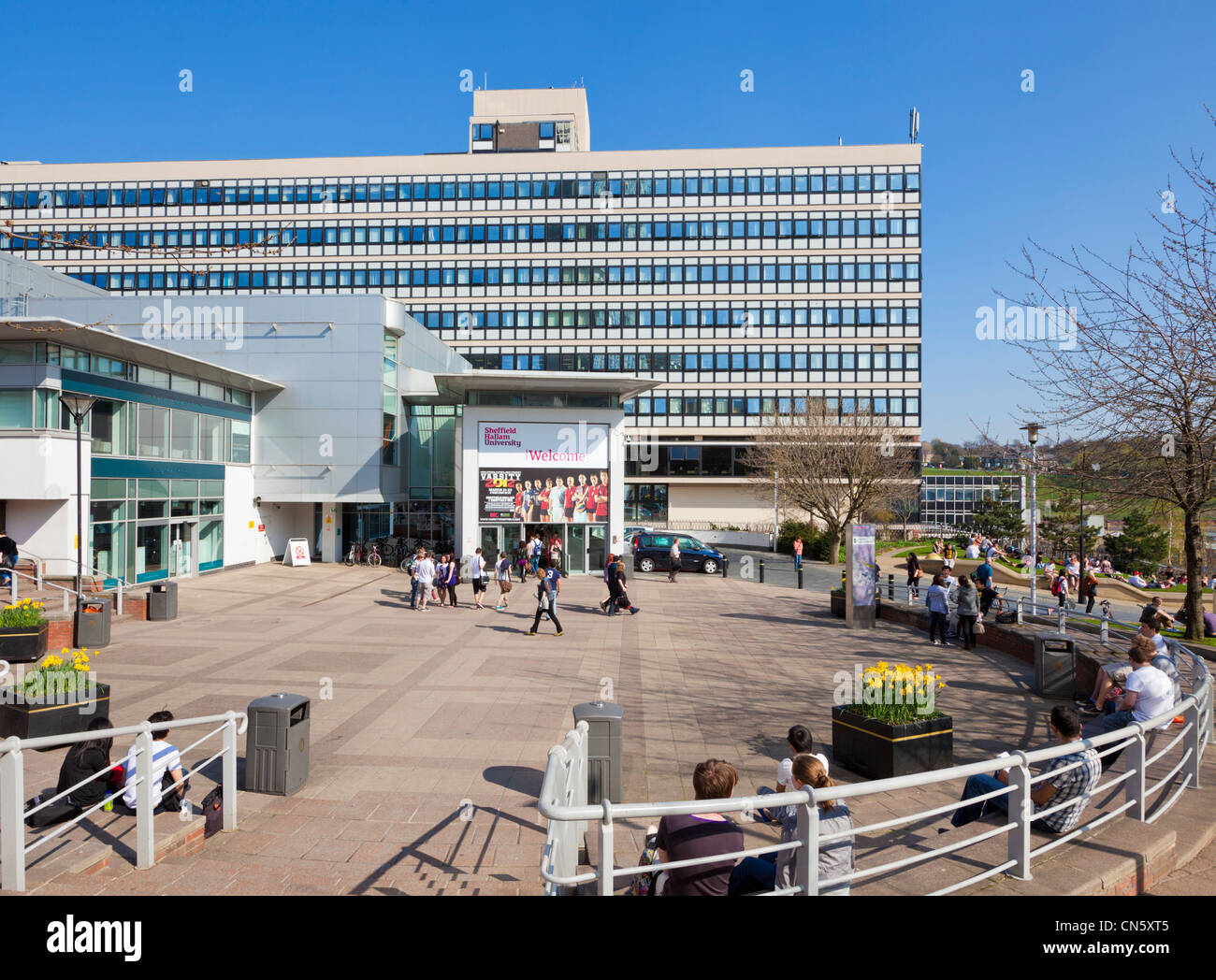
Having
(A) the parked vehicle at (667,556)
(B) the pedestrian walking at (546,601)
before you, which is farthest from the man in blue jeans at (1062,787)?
(A) the parked vehicle at (667,556)

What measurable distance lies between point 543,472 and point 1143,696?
2247 centimetres

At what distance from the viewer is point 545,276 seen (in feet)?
184

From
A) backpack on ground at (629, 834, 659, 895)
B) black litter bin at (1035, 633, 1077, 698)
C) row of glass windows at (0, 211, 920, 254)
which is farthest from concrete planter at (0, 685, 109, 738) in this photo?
row of glass windows at (0, 211, 920, 254)

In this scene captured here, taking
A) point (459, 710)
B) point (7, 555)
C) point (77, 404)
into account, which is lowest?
point (459, 710)

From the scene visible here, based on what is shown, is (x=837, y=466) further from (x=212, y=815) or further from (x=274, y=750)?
(x=212, y=815)

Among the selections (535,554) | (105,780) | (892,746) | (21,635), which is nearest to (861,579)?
(892,746)

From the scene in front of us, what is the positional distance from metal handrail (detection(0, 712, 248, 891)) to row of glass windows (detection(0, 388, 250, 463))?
18.2 metres

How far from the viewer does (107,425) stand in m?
21.7

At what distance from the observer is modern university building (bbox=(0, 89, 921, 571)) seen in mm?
54562

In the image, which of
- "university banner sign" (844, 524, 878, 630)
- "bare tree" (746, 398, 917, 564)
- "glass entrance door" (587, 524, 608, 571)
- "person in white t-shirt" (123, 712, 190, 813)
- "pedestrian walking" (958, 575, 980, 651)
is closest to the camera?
"person in white t-shirt" (123, 712, 190, 813)

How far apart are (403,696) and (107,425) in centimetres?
1665

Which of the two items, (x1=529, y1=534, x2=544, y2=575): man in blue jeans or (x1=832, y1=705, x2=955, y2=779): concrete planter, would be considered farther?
(x1=529, y1=534, x2=544, y2=575): man in blue jeans

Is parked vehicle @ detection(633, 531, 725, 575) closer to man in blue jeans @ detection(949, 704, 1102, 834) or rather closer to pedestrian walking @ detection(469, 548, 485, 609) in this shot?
pedestrian walking @ detection(469, 548, 485, 609)
